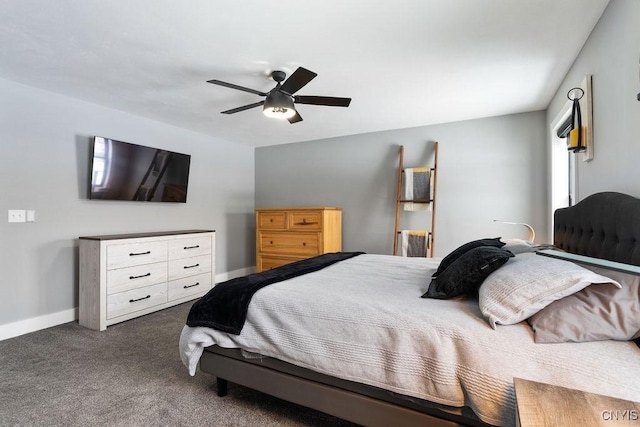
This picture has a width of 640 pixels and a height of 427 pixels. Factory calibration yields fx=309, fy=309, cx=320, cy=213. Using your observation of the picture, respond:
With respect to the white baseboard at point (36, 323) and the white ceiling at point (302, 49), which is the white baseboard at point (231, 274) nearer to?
the white baseboard at point (36, 323)

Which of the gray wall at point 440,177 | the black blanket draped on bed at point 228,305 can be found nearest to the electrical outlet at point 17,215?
the black blanket draped on bed at point 228,305

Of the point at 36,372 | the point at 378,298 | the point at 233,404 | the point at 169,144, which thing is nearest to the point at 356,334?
the point at 378,298

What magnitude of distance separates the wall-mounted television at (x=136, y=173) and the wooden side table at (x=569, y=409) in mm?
3805

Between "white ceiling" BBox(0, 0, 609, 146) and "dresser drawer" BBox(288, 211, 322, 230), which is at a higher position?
"white ceiling" BBox(0, 0, 609, 146)

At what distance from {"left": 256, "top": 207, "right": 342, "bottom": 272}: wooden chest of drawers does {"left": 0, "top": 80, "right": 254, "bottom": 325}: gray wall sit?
130cm

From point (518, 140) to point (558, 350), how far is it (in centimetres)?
327

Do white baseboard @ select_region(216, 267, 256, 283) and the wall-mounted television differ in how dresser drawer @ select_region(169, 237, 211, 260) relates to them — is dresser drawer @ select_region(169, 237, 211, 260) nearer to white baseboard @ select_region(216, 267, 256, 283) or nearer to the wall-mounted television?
the wall-mounted television

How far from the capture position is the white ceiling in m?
1.79

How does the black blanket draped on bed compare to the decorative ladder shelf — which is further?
the decorative ladder shelf

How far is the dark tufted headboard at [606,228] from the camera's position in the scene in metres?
1.31

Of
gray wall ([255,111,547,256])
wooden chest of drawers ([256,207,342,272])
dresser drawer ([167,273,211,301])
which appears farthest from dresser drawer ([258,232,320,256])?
dresser drawer ([167,273,211,301])

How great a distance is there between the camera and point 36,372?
2104 mm

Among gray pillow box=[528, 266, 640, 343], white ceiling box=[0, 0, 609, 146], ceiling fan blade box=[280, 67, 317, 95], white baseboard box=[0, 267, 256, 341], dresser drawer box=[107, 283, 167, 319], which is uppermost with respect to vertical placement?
white ceiling box=[0, 0, 609, 146]

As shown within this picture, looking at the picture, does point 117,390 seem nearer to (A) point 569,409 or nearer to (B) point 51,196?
(B) point 51,196
